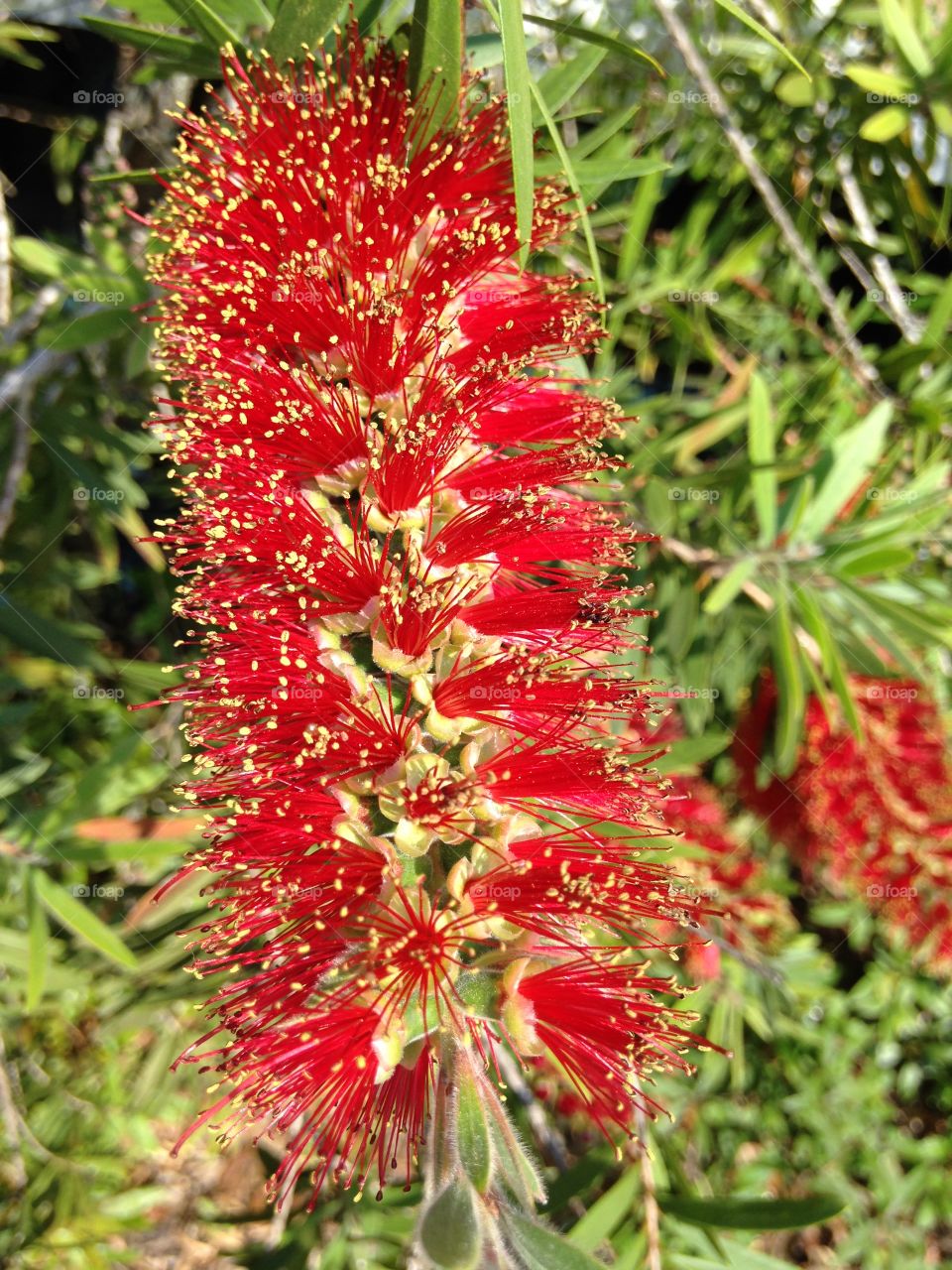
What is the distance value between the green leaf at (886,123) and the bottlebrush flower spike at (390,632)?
2.66 feet

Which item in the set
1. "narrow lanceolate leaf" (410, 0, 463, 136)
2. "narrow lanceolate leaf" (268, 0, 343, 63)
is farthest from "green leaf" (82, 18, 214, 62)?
"narrow lanceolate leaf" (410, 0, 463, 136)

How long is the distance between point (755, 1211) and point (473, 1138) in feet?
2.10

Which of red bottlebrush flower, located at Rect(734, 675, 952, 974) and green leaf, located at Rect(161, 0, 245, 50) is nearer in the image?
green leaf, located at Rect(161, 0, 245, 50)

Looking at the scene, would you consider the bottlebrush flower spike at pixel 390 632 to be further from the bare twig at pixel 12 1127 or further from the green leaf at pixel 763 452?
the bare twig at pixel 12 1127

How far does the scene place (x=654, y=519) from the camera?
1.53 meters

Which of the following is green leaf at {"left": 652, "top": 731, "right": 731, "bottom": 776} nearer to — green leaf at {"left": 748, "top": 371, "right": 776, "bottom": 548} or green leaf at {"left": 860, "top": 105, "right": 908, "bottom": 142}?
green leaf at {"left": 748, "top": 371, "right": 776, "bottom": 548}

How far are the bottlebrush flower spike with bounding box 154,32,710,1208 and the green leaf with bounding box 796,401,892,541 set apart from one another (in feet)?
2.10

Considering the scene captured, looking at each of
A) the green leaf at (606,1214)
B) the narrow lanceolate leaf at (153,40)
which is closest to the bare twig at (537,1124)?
the green leaf at (606,1214)

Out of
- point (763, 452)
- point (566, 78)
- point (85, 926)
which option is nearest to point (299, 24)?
point (566, 78)

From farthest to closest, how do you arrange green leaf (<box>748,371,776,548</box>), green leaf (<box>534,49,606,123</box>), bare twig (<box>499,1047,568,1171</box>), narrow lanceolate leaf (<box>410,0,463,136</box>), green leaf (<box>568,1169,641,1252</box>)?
bare twig (<box>499,1047,568,1171</box>), green leaf (<box>748,371,776,548</box>), green leaf (<box>568,1169,641,1252</box>), green leaf (<box>534,49,606,123</box>), narrow lanceolate leaf (<box>410,0,463,136</box>)

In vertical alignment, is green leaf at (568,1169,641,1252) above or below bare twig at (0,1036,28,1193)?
above

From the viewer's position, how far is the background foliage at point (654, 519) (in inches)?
55.9

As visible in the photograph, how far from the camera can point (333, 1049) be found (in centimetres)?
88

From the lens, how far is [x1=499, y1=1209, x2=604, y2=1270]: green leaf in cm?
70
